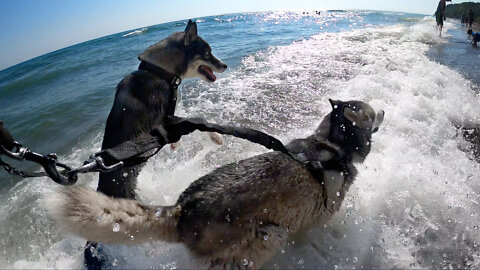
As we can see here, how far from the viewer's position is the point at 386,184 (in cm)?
390

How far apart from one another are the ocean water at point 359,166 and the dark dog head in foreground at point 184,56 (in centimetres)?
140

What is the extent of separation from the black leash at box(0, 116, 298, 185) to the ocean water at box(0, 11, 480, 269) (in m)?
0.20

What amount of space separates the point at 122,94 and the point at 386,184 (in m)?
3.93

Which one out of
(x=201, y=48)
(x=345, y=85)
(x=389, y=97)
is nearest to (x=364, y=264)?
(x=201, y=48)

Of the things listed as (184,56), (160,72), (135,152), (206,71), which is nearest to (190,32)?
(184,56)

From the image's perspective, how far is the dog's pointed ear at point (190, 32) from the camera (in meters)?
4.86

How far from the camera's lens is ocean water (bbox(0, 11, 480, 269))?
115 inches

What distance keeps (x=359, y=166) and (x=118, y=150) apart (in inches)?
140

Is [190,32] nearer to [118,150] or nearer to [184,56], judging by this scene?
[184,56]

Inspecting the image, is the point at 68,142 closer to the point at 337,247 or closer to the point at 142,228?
the point at 142,228

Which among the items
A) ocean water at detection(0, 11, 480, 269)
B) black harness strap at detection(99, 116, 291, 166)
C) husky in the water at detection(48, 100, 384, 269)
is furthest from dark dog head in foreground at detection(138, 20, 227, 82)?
husky in the water at detection(48, 100, 384, 269)

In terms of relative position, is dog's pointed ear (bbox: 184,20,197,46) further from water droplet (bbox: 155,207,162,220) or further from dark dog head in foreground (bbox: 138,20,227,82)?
water droplet (bbox: 155,207,162,220)

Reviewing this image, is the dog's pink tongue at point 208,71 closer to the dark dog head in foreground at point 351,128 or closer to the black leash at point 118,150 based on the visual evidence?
the dark dog head in foreground at point 351,128

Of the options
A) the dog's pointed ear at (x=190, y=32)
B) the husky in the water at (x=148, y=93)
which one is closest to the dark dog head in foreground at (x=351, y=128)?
the husky in the water at (x=148, y=93)
